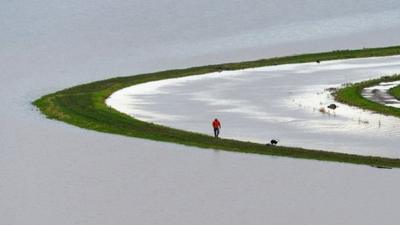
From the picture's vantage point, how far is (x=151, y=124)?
71875mm

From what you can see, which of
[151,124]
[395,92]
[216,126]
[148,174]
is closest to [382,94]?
[395,92]

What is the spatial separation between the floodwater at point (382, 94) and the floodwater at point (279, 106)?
219 cm

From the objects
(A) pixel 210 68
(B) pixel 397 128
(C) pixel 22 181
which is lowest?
(C) pixel 22 181

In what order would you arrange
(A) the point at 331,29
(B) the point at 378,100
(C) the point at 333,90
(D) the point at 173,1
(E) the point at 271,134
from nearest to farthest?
(E) the point at 271,134 → (B) the point at 378,100 → (C) the point at 333,90 → (A) the point at 331,29 → (D) the point at 173,1

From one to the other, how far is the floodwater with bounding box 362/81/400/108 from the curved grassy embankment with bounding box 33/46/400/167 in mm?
14420

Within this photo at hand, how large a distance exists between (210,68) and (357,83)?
18032 mm

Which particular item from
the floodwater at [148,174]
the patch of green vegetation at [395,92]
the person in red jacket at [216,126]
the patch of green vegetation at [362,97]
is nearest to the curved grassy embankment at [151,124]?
the person in red jacket at [216,126]

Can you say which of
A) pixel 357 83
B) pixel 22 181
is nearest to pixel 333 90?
pixel 357 83

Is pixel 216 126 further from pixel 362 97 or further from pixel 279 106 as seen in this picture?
pixel 362 97

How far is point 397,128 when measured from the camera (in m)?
68.7

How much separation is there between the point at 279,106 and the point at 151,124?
31.6ft

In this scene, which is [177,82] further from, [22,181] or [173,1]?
[173,1]

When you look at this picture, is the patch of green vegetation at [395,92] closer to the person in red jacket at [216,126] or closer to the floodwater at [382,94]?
the floodwater at [382,94]

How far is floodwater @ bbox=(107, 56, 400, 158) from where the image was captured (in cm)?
6669
